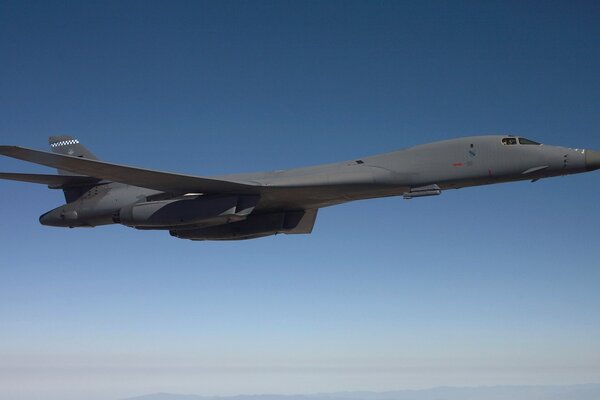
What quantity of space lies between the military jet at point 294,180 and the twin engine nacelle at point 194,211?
0.11 feet

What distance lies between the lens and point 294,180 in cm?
2158

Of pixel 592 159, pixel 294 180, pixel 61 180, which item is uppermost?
pixel 61 180

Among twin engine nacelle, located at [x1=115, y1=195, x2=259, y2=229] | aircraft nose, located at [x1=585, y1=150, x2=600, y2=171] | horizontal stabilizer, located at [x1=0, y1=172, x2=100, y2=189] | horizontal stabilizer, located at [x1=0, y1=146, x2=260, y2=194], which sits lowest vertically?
twin engine nacelle, located at [x1=115, y1=195, x2=259, y2=229]

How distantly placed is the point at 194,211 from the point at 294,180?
3441 mm

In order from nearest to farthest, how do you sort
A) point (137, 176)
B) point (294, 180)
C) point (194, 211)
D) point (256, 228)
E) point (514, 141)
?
point (514, 141) → point (137, 176) → point (294, 180) → point (194, 211) → point (256, 228)

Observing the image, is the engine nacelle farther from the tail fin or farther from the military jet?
the tail fin

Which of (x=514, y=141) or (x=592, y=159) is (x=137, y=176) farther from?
(x=592, y=159)

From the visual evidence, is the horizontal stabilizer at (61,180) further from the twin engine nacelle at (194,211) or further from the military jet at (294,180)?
the twin engine nacelle at (194,211)

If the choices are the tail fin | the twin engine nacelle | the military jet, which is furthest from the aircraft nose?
the tail fin

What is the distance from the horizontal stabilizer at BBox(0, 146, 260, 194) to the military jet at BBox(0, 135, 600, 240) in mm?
31

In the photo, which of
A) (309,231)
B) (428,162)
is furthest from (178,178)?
(428,162)

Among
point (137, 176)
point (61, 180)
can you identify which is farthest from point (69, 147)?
point (137, 176)

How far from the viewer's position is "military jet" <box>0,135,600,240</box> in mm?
20312

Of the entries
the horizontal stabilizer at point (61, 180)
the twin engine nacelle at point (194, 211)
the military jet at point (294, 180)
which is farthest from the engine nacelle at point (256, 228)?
the horizontal stabilizer at point (61, 180)
